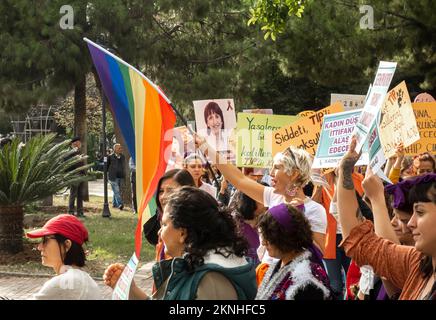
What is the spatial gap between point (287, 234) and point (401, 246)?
74 centimetres

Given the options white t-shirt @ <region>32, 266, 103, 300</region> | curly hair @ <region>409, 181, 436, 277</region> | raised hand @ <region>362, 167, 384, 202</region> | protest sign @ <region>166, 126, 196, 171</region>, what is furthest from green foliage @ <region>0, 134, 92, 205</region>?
curly hair @ <region>409, 181, 436, 277</region>

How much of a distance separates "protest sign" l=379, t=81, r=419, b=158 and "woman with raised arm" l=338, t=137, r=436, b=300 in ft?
9.40

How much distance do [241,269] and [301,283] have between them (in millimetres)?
670

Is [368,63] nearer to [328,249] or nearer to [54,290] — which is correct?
[328,249]

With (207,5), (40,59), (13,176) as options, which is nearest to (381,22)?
(207,5)

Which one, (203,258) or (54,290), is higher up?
(203,258)

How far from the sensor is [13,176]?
449 inches

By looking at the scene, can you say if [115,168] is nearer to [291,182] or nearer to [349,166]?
[291,182]

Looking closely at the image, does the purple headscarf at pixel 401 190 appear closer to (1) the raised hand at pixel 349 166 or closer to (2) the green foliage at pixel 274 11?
(1) the raised hand at pixel 349 166

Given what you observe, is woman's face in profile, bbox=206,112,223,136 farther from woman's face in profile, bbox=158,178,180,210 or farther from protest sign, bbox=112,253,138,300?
protest sign, bbox=112,253,138,300

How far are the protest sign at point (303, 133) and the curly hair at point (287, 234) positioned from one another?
326 centimetres

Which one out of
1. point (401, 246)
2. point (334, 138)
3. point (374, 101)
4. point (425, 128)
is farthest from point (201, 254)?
point (425, 128)

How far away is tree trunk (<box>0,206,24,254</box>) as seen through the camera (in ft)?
37.7

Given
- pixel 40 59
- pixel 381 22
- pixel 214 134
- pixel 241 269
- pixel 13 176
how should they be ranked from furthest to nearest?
pixel 40 59 < pixel 381 22 < pixel 13 176 < pixel 214 134 < pixel 241 269
